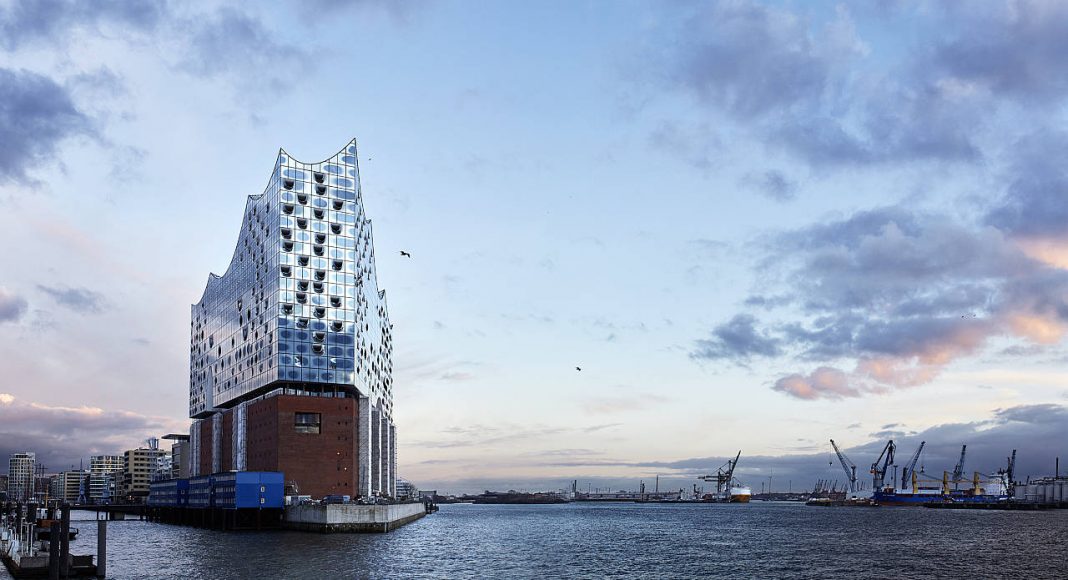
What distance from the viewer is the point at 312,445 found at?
152 metres

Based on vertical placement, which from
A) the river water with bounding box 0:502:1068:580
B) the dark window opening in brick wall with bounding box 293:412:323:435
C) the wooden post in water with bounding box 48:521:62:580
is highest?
the dark window opening in brick wall with bounding box 293:412:323:435

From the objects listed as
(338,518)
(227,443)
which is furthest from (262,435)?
(338,518)

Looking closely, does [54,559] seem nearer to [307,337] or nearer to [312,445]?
[312,445]

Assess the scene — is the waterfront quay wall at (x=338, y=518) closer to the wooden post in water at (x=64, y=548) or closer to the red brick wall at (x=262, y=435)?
the red brick wall at (x=262, y=435)

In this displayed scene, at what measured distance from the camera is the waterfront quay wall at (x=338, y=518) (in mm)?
121688

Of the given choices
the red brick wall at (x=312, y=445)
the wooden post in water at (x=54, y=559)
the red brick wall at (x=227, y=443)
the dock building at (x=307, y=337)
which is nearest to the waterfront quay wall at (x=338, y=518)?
the red brick wall at (x=312, y=445)

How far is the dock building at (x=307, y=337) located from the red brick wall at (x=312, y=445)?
170mm

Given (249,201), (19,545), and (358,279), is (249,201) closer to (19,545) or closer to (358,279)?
(358,279)

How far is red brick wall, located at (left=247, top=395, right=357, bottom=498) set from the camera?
490 feet

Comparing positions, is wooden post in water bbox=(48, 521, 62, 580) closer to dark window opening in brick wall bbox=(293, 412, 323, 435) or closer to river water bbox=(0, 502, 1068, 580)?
river water bbox=(0, 502, 1068, 580)

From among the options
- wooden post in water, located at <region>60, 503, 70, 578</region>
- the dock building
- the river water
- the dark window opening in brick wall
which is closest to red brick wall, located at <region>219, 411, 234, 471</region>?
the dock building

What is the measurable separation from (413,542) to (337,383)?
47.1 meters

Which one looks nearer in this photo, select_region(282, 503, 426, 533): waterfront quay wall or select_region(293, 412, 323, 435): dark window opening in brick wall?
select_region(282, 503, 426, 533): waterfront quay wall

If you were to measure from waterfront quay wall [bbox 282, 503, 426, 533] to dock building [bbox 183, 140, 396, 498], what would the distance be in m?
15.5
